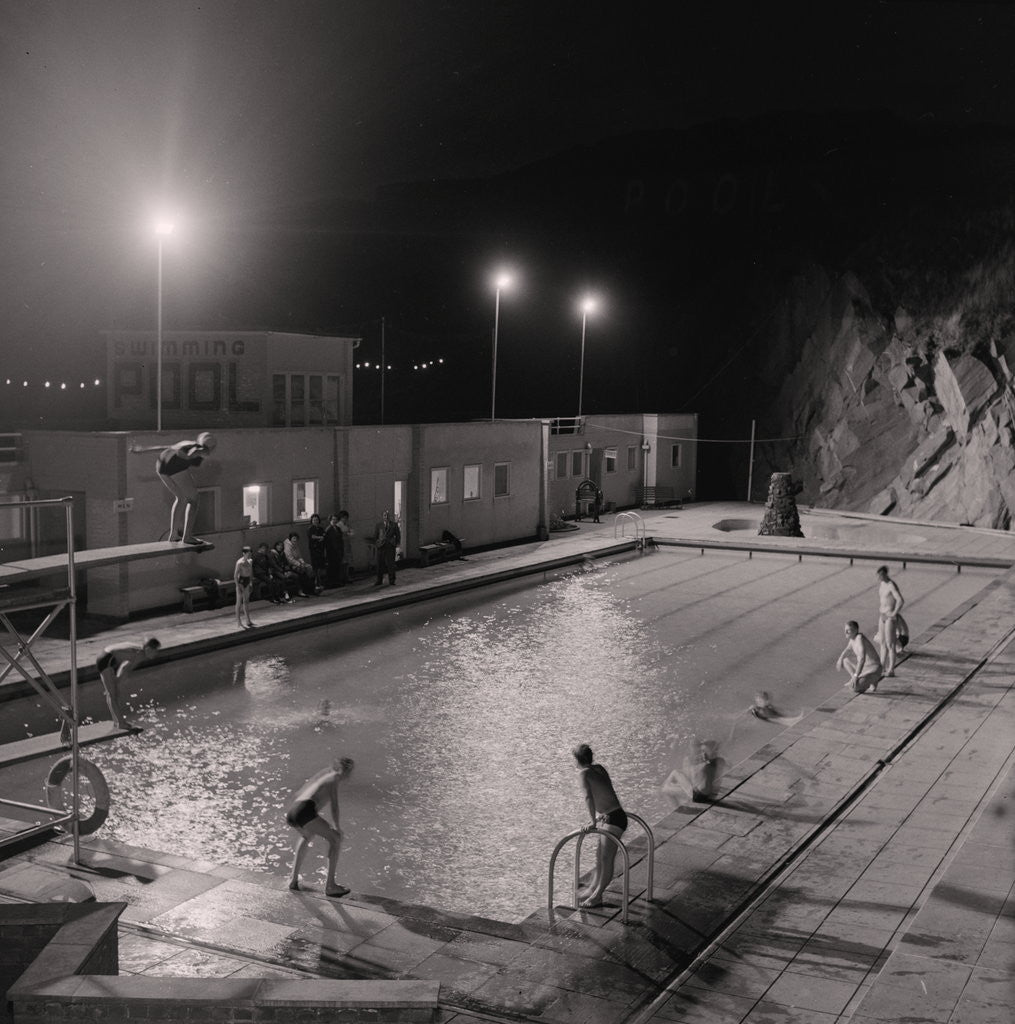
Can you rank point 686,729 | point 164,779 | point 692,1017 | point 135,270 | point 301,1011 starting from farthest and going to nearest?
point 135,270, point 686,729, point 164,779, point 692,1017, point 301,1011

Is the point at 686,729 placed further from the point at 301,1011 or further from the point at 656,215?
the point at 656,215

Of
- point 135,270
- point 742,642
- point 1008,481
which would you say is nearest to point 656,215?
point 135,270

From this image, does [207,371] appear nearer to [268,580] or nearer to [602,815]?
[268,580]

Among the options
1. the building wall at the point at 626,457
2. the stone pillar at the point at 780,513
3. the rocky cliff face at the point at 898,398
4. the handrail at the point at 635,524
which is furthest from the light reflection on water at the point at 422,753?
the rocky cliff face at the point at 898,398

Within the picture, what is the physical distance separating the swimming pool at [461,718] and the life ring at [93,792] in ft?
1.88

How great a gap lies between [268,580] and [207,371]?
8.58 metres

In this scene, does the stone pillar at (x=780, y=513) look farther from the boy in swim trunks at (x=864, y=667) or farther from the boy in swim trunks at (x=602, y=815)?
the boy in swim trunks at (x=602, y=815)

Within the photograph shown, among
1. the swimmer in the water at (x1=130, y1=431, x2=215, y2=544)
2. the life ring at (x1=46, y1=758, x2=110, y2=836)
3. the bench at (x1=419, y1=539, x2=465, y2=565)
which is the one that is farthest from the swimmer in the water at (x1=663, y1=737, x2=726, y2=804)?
the bench at (x1=419, y1=539, x2=465, y2=565)

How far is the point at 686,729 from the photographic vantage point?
15.7 m

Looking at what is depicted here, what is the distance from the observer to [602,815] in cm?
976

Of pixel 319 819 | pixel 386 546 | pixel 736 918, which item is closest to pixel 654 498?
pixel 386 546

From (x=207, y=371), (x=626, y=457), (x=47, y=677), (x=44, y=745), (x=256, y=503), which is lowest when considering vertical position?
(x=44, y=745)

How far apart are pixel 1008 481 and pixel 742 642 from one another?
25503 mm

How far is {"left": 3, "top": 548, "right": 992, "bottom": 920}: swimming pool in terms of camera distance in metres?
11.4
